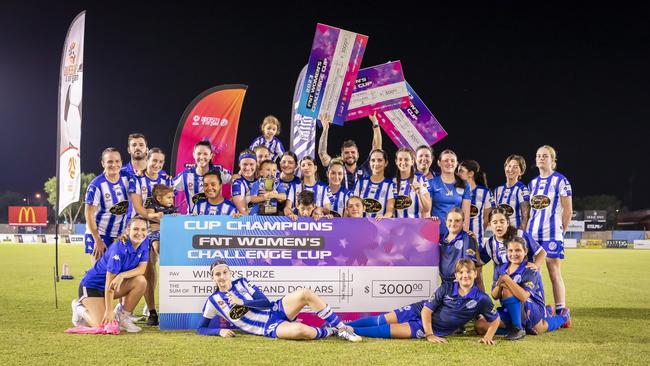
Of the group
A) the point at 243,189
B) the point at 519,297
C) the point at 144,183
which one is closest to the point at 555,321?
the point at 519,297

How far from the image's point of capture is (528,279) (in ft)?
18.7

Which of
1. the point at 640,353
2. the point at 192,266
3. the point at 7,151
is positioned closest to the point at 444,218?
the point at 640,353

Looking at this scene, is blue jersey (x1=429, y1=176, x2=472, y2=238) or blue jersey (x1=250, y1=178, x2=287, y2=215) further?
blue jersey (x1=250, y1=178, x2=287, y2=215)

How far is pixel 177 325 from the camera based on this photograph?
19.3ft

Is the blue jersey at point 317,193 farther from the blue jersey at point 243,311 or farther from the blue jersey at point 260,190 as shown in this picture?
the blue jersey at point 243,311

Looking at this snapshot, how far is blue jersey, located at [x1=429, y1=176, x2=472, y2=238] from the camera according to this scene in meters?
6.51

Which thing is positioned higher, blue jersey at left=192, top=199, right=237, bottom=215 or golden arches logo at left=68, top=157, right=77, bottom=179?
golden arches logo at left=68, top=157, right=77, bottom=179

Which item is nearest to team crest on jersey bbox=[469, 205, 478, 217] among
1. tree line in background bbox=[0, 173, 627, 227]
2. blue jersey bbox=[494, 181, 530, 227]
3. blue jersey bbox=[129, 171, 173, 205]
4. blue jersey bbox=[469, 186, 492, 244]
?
blue jersey bbox=[469, 186, 492, 244]

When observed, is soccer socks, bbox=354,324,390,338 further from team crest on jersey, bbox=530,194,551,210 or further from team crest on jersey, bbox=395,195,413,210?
team crest on jersey, bbox=530,194,551,210

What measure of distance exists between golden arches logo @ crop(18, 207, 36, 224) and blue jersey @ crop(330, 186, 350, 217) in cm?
4571

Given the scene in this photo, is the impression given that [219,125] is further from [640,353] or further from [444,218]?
[640,353]

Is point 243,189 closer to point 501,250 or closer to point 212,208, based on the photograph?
point 212,208

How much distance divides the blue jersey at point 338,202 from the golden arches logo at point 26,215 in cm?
4571

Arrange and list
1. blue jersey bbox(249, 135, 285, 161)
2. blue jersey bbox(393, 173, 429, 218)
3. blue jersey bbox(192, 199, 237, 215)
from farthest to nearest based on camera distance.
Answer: blue jersey bbox(249, 135, 285, 161) → blue jersey bbox(393, 173, 429, 218) → blue jersey bbox(192, 199, 237, 215)
